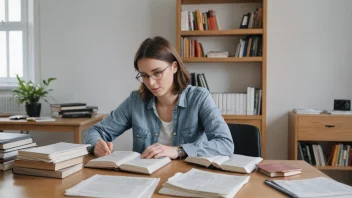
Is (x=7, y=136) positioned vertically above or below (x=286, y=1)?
below

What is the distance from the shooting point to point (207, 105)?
1.68 meters

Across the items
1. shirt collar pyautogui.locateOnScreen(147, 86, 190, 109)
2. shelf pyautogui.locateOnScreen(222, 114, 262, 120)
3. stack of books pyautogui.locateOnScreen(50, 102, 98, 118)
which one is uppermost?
shirt collar pyautogui.locateOnScreen(147, 86, 190, 109)

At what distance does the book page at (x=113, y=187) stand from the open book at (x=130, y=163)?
0.09 metres

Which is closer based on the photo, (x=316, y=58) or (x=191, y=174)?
(x=191, y=174)

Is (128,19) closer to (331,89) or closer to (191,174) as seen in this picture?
(331,89)

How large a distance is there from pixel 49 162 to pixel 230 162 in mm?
642

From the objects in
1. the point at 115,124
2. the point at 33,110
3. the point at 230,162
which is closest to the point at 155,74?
the point at 115,124

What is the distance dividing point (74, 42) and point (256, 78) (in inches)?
71.7

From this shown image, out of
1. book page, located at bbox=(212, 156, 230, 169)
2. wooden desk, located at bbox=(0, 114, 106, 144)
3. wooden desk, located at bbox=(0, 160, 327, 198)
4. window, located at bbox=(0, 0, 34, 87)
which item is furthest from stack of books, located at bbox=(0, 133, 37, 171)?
window, located at bbox=(0, 0, 34, 87)

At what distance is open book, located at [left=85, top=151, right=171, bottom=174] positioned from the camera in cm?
119

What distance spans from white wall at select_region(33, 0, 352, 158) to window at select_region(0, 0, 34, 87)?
243mm

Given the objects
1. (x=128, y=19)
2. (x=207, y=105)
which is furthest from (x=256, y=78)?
(x=207, y=105)

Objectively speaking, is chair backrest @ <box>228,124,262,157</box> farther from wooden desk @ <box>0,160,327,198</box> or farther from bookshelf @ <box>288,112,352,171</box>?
bookshelf @ <box>288,112,352,171</box>

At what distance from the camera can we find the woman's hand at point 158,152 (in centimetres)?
136
